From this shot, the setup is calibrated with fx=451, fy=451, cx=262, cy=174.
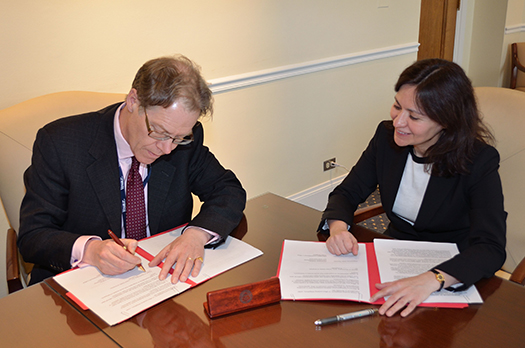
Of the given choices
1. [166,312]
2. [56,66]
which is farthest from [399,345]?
[56,66]

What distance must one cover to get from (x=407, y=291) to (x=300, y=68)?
2.28 meters

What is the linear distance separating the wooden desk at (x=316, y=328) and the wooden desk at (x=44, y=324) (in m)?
0.03

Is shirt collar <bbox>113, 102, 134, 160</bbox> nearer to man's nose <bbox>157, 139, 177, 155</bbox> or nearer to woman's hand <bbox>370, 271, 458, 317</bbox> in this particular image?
man's nose <bbox>157, 139, 177, 155</bbox>

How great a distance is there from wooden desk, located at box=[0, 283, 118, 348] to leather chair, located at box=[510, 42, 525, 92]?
6.03m

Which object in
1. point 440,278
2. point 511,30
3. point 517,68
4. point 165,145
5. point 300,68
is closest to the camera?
point 440,278

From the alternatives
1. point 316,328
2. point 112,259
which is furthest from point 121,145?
point 316,328

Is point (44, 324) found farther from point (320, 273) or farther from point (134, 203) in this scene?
point (320, 273)

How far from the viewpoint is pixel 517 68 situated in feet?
18.9

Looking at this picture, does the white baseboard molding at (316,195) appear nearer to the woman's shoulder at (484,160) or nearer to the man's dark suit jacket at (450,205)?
the man's dark suit jacket at (450,205)

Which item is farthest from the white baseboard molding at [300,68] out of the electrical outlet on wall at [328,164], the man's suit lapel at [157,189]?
the man's suit lapel at [157,189]

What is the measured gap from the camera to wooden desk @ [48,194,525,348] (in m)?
1.06

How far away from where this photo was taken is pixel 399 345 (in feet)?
3.41

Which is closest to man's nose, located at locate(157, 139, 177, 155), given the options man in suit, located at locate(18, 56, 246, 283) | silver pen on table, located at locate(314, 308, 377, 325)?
man in suit, located at locate(18, 56, 246, 283)

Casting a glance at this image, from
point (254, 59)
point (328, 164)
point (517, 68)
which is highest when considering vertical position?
point (254, 59)
